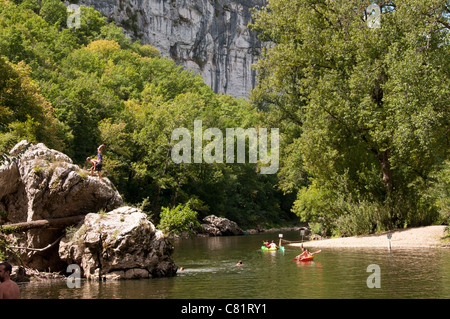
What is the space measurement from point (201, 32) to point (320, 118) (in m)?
86.1

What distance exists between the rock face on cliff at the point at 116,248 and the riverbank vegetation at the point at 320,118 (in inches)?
204

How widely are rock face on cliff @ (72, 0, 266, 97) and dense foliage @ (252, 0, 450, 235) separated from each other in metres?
75.8

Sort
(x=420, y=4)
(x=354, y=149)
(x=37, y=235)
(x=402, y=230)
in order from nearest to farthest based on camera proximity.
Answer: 1. (x=37, y=235)
2. (x=420, y=4)
3. (x=402, y=230)
4. (x=354, y=149)

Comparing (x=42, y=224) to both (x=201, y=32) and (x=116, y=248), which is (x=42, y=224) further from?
(x=201, y=32)

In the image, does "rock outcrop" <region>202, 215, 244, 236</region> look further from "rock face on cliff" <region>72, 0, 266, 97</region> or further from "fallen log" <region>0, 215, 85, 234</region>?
"rock face on cliff" <region>72, 0, 266, 97</region>

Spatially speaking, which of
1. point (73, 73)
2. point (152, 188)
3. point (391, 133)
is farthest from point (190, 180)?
point (391, 133)

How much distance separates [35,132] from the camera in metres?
35.1

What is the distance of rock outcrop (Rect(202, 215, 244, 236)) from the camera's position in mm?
48812

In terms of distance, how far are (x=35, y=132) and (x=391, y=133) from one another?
75.4 feet

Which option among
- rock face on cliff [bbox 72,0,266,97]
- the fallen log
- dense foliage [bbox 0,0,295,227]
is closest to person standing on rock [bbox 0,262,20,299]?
the fallen log

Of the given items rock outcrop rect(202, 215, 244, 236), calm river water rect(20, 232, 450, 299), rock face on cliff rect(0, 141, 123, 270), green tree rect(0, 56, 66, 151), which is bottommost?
rock outcrop rect(202, 215, 244, 236)

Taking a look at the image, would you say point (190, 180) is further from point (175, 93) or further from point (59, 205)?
point (59, 205)

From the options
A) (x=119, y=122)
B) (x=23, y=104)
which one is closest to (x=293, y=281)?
(x=23, y=104)

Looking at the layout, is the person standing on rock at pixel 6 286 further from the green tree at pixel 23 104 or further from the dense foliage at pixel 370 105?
the green tree at pixel 23 104
